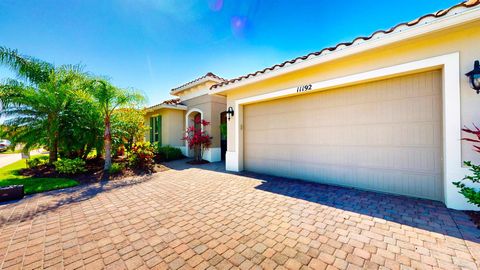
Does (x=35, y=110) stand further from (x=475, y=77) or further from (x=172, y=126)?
(x=475, y=77)

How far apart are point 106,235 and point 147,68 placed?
28.4ft

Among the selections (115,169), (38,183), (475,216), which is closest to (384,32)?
(475,216)

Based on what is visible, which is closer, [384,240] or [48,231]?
[384,240]

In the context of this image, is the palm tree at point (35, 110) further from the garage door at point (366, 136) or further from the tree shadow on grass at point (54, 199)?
the garage door at point (366, 136)

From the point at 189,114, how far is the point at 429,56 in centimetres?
1145

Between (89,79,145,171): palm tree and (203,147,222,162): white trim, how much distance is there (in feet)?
15.2

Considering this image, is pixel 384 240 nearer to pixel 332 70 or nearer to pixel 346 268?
pixel 346 268

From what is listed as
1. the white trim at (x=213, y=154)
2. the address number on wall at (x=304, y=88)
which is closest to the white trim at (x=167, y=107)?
the white trim at (x=213, y=154)

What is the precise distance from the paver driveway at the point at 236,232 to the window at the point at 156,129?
329 inches

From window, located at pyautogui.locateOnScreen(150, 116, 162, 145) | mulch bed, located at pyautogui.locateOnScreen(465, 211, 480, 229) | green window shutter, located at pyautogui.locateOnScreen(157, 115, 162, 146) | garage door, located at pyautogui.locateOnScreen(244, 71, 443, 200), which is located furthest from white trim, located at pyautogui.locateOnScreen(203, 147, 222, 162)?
mulch bed, located at pyautogui.locateOnScreen(465, 211, 480, 229)

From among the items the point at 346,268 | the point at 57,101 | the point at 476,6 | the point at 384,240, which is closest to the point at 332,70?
the point at 476,6

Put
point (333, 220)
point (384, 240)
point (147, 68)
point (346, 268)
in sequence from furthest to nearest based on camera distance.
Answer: point (147, 68)
point (333, 220)
point (384, 240)
point (346, 268)

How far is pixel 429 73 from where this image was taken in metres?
4.11

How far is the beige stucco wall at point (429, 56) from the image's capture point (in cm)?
355
